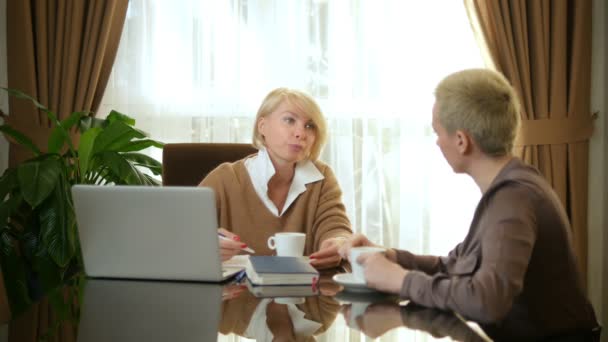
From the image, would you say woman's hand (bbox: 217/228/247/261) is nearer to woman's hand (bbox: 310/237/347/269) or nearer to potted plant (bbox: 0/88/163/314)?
woman's hand (bbox: 310/237/347/269)

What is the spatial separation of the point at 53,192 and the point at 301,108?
121 cm

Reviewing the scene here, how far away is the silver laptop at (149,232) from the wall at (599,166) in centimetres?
242

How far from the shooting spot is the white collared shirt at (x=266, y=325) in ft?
3.79

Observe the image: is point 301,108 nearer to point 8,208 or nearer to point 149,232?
point 149,232

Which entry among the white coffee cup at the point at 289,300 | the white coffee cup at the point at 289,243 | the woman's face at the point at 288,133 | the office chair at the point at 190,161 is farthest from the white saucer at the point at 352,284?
the office chair at the point at 190,161

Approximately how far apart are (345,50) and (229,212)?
1.43 metres

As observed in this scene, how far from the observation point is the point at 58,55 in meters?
3.44

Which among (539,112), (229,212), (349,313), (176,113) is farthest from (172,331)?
(539,112)

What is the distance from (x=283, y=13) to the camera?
347 cm

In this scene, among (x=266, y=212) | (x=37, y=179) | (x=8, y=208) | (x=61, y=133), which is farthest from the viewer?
(x=61, y=133)

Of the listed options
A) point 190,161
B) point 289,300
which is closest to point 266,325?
point 289,300

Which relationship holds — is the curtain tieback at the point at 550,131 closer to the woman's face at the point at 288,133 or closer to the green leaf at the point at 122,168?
the woman's face at the point at 288,133

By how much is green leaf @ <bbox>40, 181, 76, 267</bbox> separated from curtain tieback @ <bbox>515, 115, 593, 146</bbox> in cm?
198

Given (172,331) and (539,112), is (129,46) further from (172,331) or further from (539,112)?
(172,331)
